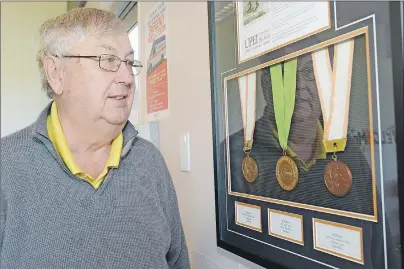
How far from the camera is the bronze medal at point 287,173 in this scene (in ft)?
2.19

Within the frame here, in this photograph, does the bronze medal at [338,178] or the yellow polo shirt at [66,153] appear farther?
the yellow polo shirt at [66,153]

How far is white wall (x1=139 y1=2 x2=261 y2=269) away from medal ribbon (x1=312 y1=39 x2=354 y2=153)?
0.42m

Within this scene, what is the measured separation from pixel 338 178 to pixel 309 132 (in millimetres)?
97

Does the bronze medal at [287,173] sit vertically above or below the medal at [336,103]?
below

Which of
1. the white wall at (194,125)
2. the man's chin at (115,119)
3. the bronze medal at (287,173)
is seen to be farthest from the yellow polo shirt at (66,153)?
the bronze medal at (287,173)

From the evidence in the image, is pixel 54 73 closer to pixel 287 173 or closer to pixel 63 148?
pixel 63 148

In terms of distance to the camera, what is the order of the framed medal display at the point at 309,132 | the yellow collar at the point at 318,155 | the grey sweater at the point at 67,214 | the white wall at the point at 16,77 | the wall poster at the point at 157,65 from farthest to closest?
the white wall at the point at 16,77 < the wall poster at the point at 157,65 < the grey sweater at the point at 67,214 < the yellow collar at the point at 318,155 < the framed medal display at the point at 309,132

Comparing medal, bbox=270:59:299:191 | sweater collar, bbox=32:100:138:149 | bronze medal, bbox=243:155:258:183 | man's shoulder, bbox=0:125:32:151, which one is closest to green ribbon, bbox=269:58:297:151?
medal, bbox=270:59:299:191

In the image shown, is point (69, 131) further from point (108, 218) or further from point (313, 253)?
point (313, 253)

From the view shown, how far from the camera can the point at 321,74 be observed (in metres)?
0.60

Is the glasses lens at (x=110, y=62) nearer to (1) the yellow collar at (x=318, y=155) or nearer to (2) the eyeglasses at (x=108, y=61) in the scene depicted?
(2) the eyeglasses at (x=108, y=61)

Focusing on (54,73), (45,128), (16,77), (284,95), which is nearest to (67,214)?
(45,128)

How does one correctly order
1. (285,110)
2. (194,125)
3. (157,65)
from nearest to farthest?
(285,110) → (194,125) → (157,65)

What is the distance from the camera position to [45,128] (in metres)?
0.84
